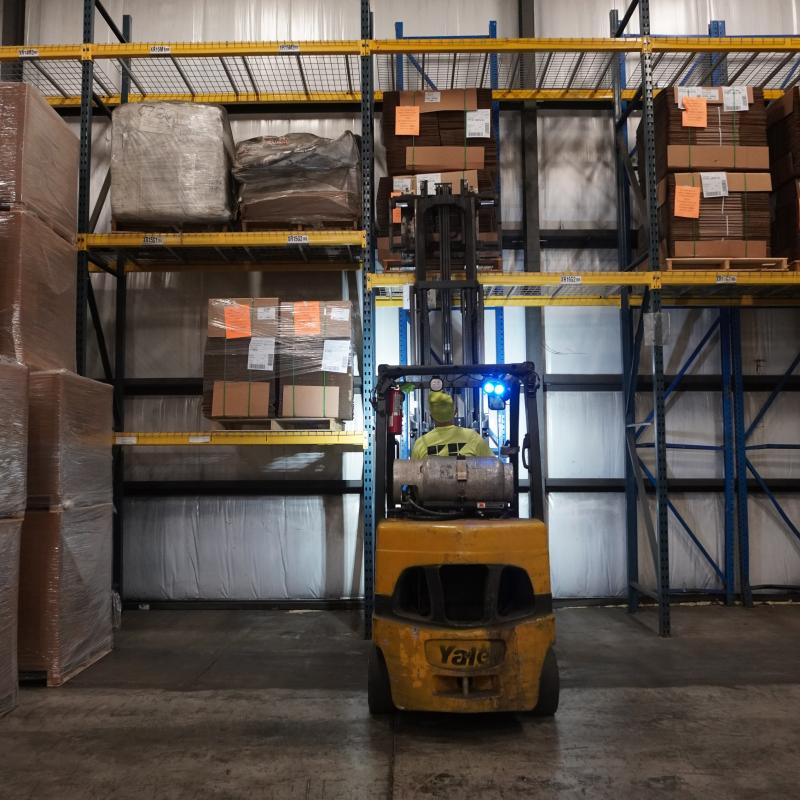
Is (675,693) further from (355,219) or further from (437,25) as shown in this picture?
(437,25)

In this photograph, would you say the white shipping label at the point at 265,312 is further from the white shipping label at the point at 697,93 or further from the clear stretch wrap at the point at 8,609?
the white shipping label at the point at 697,93

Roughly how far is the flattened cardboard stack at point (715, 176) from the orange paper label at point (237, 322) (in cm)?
372

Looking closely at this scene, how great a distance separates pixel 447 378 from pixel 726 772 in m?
2.60

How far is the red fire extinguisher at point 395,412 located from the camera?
12.5 ft

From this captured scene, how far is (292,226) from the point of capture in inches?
214

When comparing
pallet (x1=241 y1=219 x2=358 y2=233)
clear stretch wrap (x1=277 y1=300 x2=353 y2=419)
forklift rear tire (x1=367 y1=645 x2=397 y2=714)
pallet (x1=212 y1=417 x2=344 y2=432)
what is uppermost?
pallet (x1=241 y1=219 x2=358 y2=233)

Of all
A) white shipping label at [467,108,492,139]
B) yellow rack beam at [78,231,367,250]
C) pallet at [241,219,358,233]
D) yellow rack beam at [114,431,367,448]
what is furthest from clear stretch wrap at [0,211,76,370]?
white shipping label at [467,108,492,139]

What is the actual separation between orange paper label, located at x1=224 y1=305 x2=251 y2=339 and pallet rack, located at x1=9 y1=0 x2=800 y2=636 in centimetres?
63

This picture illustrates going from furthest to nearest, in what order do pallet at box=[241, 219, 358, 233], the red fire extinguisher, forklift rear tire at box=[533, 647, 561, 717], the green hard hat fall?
pallet at box=[241, 219, 358, 233]
the green hard hat
the red fire extinguisher
forklift rear tire at box=[533, 647, 561, 717]

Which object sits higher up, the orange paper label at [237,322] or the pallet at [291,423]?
the orange paper label at [237,322]

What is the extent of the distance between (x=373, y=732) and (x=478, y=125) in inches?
189

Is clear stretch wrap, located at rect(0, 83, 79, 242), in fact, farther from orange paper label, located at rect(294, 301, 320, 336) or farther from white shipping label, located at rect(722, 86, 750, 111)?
white shipping label, located at rect(722, 86, 750, 111)

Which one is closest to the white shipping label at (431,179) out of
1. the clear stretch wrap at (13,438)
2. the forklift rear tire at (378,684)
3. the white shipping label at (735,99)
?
the white shipping label at (735,99)

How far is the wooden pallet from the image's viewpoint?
17.3ft
